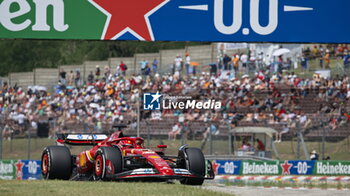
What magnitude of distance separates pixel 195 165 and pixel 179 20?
3429 millimetres

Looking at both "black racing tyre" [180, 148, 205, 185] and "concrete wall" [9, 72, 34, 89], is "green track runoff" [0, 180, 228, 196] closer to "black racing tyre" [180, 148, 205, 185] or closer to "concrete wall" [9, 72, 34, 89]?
"black racing tyre" [180, 148, 205, 185]

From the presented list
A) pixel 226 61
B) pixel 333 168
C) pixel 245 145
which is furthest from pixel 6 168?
pixel 226 61

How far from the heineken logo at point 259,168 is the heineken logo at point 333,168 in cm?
132

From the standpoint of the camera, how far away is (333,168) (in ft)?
72.9

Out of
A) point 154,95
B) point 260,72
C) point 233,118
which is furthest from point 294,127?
point 154,95

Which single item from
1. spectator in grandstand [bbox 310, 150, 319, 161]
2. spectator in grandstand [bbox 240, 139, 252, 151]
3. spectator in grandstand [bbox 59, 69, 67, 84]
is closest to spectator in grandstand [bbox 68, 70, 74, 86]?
spectator in grandstand [bbox 59, 69, 67, 84]

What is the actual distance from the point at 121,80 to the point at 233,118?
23.6 feet

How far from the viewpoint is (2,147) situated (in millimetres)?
25594

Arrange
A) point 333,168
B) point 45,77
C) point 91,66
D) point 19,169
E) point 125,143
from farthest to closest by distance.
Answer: point 91,66, point 45,77, point 19,169, point 333,168, point 125,143

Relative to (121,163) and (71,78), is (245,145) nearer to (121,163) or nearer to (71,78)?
(121,163)

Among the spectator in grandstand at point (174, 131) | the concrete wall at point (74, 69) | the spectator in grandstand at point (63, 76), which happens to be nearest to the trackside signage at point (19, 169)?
the spectator in grandstand at point (174, 131)

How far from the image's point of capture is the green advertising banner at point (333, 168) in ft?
72.7

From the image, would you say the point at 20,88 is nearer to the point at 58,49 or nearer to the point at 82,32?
the point at 82,32

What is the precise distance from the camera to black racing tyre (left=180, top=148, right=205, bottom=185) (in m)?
14.6
